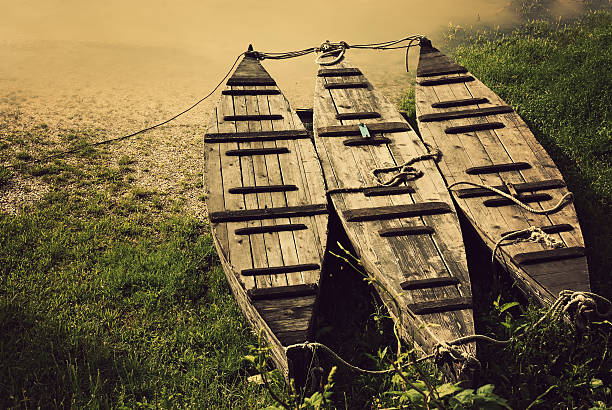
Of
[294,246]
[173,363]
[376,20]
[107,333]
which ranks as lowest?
[173,363]

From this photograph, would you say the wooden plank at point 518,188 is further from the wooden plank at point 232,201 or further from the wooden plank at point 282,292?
the wooden plank at point 232,201

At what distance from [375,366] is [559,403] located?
54.5 inches

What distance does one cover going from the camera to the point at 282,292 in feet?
13.6

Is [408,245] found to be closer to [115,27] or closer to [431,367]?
[431,367]

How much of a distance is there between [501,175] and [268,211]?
8.35 feet

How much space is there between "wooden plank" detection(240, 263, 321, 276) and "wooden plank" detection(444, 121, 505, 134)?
109 inches

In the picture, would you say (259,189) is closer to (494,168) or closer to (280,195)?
(280,195)

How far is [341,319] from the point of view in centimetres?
473

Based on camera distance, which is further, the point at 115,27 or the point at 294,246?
the point at 115,27

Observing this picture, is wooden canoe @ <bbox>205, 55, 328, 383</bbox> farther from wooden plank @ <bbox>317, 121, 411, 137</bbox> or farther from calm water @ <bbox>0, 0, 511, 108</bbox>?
calm water @ <bbox>0, 0, 511, 108</bbox>

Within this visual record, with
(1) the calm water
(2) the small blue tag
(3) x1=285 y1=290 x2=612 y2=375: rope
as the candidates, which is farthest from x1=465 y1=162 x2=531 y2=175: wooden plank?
(1) the calm water

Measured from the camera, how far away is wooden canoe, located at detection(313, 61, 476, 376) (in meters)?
4.10

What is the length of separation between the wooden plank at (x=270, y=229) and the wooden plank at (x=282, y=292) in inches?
27.5

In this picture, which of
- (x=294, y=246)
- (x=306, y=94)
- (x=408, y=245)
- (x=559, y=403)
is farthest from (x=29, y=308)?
(x=306, y=94)
